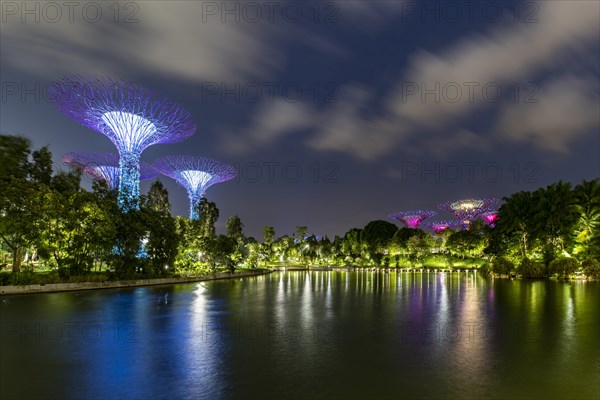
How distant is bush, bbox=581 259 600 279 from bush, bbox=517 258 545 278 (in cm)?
525

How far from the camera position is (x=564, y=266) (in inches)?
1793

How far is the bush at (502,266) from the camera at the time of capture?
52656 millimetres

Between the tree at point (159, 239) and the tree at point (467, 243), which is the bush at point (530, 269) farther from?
the tree at point (159, 239)

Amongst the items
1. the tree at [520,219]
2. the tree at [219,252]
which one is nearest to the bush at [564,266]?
the tree at [520,219]

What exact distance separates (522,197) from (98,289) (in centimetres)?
Result: 5651

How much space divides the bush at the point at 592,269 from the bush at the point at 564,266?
0.96 m

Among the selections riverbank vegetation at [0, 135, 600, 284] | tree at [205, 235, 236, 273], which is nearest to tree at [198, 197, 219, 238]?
riverbank vegetation at [0, 135, 600, 284]

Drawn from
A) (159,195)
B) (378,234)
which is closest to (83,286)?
(159,195)

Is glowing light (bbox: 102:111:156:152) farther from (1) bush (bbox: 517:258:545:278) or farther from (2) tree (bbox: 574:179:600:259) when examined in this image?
(2) tree (bbox: 574:179:600:259)

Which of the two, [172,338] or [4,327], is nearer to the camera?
[172,338]

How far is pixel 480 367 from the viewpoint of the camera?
10.1 meters

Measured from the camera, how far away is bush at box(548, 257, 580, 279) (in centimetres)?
4506

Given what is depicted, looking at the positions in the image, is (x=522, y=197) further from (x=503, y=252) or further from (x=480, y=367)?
(x=480, y=367)

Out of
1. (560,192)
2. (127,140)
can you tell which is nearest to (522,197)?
(560,192)
